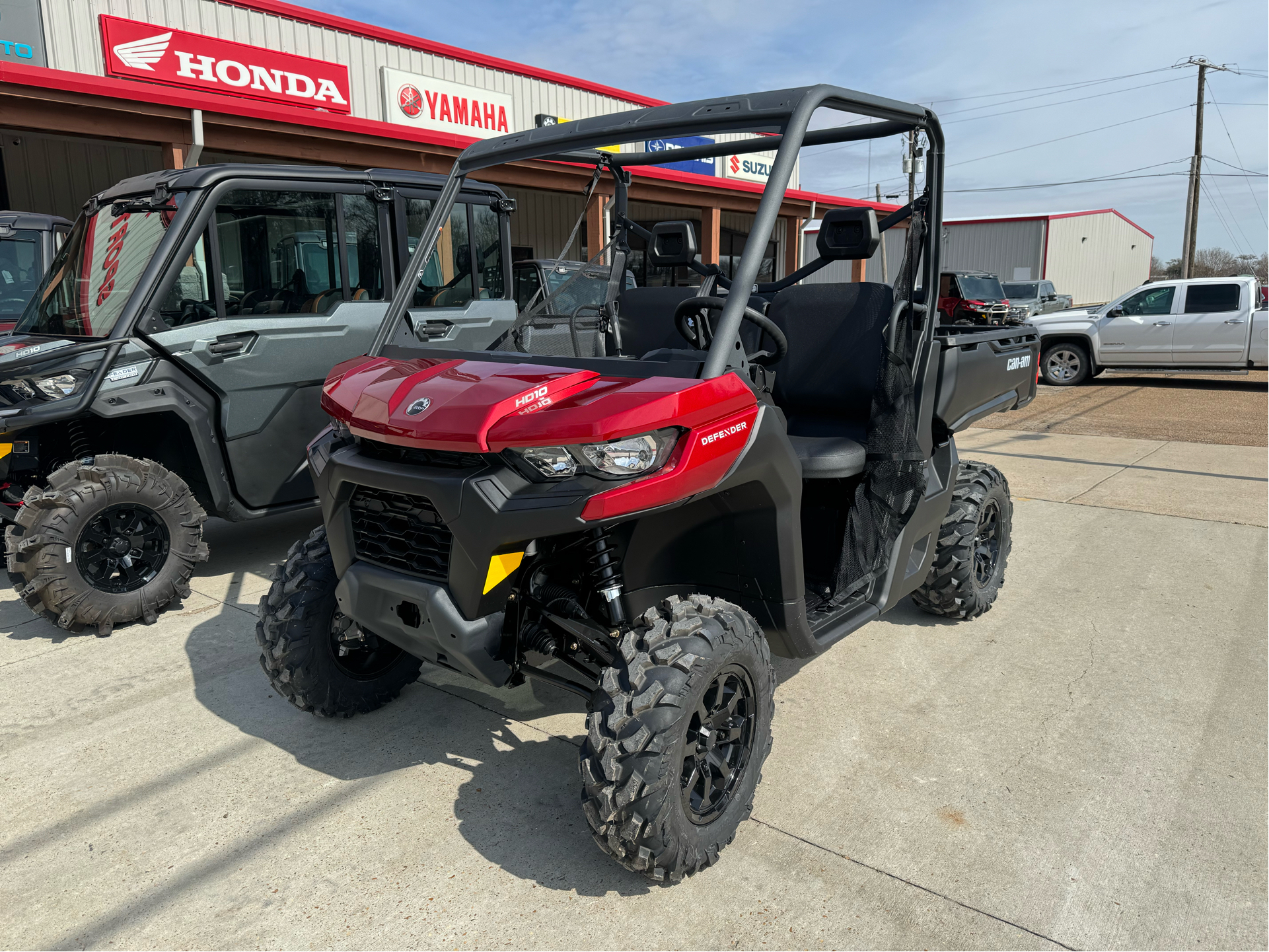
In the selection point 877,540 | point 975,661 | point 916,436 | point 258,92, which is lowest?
point 975,661

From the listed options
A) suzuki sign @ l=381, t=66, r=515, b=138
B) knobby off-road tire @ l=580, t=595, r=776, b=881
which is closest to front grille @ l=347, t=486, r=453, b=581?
knobby off-road tire @ l=580, t=595, r=776, b=881

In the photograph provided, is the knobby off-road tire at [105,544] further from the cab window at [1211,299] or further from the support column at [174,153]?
the cab window at [1211,299]

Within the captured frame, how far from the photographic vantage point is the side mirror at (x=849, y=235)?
283 cm

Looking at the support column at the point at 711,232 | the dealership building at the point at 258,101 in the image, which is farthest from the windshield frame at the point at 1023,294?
the support column at the point at 711,232

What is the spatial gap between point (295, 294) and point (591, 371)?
3123 millimetres

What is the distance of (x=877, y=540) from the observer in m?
3.34

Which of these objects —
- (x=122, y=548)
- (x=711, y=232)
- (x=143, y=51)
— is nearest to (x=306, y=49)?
(x=143, y=51)

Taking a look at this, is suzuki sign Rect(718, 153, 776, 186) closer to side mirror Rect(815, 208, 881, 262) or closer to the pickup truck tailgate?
the pickup truck tailgate

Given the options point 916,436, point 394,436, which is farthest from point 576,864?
point 916,436

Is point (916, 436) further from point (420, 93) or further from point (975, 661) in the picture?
point (420, 93)

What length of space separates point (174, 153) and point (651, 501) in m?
9.14

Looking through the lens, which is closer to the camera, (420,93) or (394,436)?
(394,436)

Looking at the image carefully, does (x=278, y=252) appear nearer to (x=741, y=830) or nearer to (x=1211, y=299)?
(x=741, y=830)

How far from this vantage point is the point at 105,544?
13.9 ft
